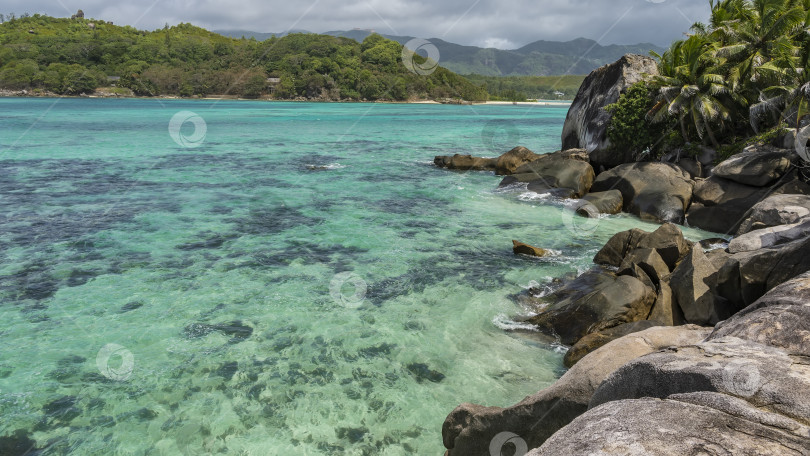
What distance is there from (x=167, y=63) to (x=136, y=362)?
206m

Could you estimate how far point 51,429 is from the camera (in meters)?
8.07

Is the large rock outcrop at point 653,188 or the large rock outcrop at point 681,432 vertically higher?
the large rock outcrop at point 681,432

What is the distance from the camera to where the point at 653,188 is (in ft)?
74.8

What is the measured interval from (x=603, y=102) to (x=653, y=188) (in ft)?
34.0

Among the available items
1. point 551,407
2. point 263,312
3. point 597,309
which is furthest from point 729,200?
point 263,312

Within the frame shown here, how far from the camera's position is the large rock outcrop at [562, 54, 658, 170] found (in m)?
29.1

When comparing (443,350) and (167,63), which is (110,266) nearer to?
(443,350)

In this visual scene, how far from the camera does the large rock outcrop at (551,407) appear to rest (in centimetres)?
631

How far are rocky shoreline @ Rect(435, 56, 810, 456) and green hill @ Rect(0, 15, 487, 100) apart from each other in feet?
547

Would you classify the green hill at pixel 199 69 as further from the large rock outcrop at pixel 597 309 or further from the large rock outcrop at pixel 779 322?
the large rock outcrop at pixel 779 322

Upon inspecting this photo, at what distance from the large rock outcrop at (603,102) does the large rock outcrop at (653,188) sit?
3568 mm

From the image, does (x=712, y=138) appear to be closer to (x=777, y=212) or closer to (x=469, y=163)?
(x=777, y=212)

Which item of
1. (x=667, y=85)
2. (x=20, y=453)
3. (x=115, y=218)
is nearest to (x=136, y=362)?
(x=20, y=453)

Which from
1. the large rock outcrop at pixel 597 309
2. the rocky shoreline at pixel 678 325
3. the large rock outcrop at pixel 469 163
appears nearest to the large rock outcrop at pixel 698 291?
the rocky shoreline at pixel 678 325
